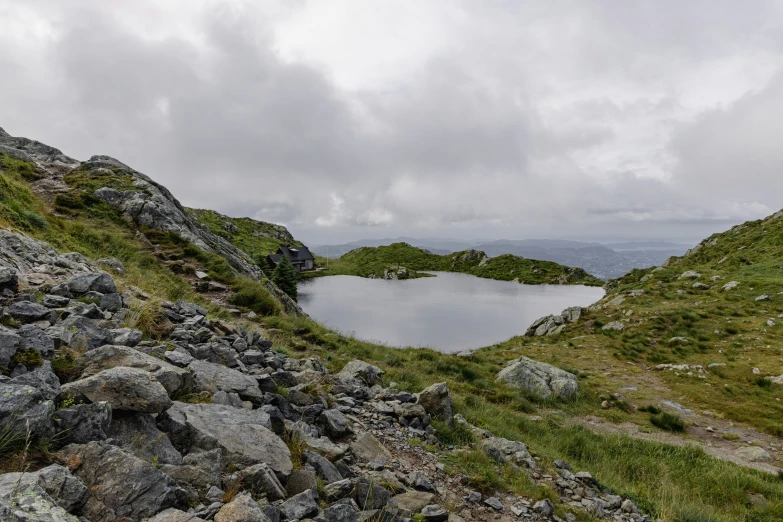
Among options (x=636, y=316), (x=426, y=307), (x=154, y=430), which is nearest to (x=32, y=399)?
(x=154, y=430)

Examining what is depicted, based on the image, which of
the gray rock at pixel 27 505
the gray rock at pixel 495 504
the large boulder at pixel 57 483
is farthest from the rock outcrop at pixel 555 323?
the gray rock at pixel 27 505

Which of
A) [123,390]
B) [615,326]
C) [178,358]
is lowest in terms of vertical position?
[615,326]

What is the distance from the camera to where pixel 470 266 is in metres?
118

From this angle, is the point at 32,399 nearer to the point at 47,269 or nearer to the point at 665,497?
the point at 47,269

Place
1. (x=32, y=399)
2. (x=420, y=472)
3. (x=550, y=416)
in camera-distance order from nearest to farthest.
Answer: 1. (x=32, y=399)
2. (x=420, y=472)
3. (x=550, y=416)

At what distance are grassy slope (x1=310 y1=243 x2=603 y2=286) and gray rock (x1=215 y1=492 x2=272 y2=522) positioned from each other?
90878mm

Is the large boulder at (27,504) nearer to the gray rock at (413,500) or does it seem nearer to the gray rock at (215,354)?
the gray rock at (413,500)

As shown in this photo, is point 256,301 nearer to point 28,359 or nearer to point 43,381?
point 28,359

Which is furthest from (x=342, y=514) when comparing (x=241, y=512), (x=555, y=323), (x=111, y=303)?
(x=555, y=323)

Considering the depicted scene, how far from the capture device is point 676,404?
18.6m

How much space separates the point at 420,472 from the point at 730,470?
11452mm

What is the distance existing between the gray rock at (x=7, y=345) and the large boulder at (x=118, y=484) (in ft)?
5.52

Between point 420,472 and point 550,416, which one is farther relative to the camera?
point 550,416

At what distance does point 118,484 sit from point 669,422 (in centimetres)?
2044
